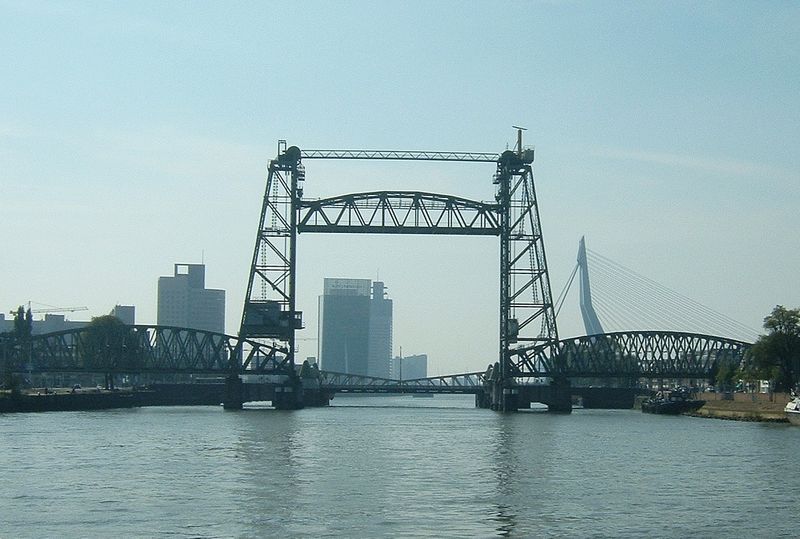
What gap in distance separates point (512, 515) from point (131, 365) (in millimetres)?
116537

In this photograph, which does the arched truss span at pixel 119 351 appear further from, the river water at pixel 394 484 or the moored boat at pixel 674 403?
the river water at pixel 394 484

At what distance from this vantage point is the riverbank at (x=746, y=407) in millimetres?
105125

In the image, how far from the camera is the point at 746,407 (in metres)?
117

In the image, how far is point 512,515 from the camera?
1619 inches

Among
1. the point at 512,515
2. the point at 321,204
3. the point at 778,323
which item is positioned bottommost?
the point at 512,515

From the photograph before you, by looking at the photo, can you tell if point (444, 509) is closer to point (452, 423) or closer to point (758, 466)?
point (758, 466)

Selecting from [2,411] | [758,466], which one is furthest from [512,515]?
[2,411]

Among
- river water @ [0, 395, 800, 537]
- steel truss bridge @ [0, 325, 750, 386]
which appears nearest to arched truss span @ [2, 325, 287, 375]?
steel truss bridge @ [0, 325, 750, 386]

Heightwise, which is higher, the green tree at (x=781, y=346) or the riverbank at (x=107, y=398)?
the green tree at (x=781, y=346)

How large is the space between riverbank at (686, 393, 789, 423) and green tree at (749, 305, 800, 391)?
280cm

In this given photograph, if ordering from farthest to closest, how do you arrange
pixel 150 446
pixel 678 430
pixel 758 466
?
pixel 678 430
pixel 150 446
pixel 758 466

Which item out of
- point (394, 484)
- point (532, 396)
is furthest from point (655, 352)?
point (394, 484)

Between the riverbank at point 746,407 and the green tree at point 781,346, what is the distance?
9.19 ft

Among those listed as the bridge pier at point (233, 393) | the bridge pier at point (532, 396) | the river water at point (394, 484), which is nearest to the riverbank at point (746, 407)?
the bridge pier at point (532, 396)
